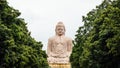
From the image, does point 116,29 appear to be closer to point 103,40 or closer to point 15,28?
point 103,40

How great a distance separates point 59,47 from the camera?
101 feet

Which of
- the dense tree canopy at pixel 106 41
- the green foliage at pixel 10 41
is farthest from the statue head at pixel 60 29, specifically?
the dense tree canopy at pixel 106 41

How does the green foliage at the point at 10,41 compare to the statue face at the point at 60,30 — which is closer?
the statue face at the point at 60,30

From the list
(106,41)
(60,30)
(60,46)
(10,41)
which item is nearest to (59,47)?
(60,46)

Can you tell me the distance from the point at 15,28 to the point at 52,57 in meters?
11.6

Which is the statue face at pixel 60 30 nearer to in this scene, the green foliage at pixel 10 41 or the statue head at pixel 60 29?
the statue head at pixel 60 29

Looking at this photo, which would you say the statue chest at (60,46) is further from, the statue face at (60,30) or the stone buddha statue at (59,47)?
the statue face at (60,30)

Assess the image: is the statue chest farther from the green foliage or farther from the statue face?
the green foliage

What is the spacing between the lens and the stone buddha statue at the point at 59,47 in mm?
30594

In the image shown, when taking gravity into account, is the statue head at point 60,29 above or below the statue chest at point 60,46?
above

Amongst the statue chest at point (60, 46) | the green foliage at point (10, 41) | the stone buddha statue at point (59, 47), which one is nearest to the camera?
the stone buddha statue at point (59, 47)

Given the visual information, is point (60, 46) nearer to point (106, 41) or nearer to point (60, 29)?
point (60, 29)

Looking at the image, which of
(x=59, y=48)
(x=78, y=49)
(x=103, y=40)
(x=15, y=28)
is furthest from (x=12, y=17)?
(x=78, y=49)

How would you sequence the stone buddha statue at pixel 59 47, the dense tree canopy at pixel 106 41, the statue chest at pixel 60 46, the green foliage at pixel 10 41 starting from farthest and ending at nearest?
the dense tree canopy at pixel 106 41
the green foliage at pixel 10 41
the statue chest at pixel 60 46
the stone buddha statue at pixel 59 47
